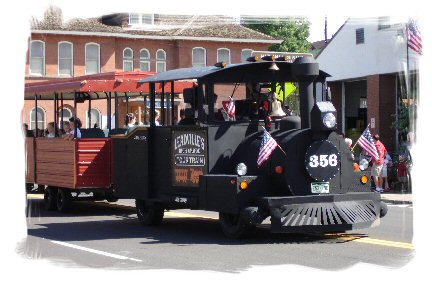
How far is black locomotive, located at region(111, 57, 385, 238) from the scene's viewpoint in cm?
1154

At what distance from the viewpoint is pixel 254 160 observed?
12.1 meters

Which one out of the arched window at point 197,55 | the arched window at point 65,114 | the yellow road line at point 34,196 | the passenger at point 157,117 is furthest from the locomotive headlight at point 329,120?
the arched window at point 197,55

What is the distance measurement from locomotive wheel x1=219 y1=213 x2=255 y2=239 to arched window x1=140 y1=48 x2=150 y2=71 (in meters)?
34.4

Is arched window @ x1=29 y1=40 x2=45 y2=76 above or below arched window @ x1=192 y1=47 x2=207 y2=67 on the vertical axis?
below

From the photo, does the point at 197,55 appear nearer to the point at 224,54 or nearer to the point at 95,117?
the point at 224,54

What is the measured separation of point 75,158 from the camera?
16.5m

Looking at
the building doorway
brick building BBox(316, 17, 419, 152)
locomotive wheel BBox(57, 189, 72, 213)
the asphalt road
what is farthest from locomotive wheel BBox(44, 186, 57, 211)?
the building doorway

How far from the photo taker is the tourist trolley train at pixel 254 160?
11547 mm

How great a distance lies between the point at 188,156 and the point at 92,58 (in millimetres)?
32841

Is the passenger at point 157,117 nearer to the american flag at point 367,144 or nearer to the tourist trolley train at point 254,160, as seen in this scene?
the tourist trolley train at point 254,160

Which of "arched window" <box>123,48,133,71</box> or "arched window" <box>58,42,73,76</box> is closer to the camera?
"arched window" <box>58,42,73,76</box>

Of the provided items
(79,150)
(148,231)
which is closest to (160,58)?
(79,150)

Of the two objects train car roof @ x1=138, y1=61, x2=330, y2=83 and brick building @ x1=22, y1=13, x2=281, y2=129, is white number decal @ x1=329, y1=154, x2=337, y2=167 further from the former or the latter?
brick building @ x1=22, y1=13, x2=281, y2=129

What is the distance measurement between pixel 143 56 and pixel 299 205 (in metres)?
35.7
